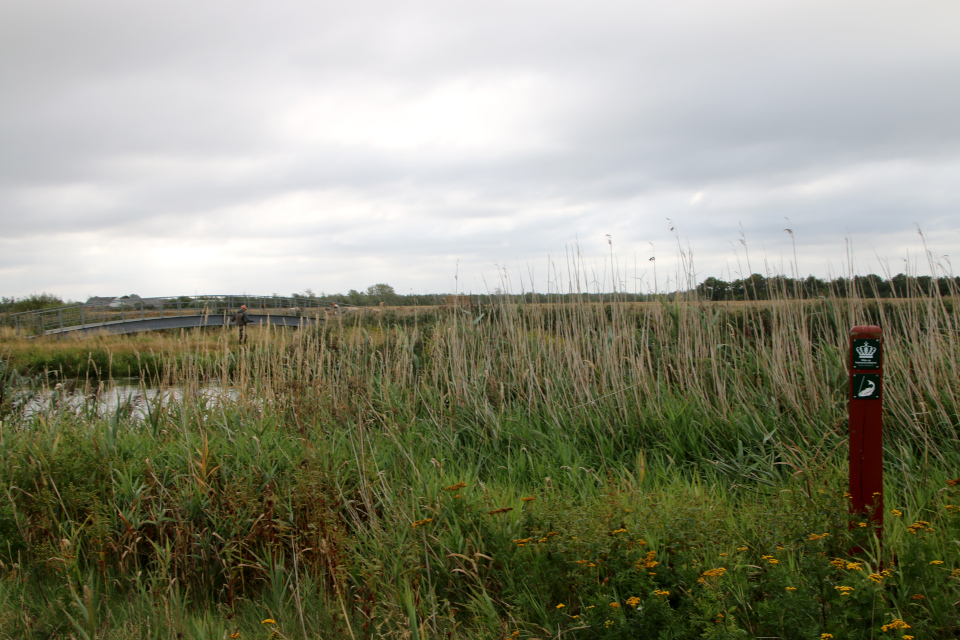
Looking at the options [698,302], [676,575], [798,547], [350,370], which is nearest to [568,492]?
[676,575]

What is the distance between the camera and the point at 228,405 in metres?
5.57

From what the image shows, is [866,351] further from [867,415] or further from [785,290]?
[785,290]

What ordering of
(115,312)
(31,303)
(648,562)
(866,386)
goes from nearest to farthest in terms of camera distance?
(648,562), (866,386), (115,312), (31,303)

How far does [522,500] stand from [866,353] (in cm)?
191

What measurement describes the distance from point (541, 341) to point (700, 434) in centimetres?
199

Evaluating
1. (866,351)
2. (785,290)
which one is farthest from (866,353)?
(785,290)

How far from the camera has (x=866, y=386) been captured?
238cm

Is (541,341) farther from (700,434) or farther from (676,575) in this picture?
(676,575)

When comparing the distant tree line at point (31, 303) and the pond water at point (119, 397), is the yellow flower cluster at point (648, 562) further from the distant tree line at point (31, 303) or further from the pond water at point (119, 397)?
the distant tree line at point (31, 303)

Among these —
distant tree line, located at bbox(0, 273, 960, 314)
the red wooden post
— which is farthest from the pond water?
the red wooden post

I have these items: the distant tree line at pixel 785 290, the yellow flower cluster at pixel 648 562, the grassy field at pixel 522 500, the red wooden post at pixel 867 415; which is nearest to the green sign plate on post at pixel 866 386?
the red wooden post at pixel 867 415

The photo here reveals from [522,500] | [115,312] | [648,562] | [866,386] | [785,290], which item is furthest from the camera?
[115,312]

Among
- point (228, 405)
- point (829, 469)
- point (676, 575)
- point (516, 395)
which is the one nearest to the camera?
point (676, 575)

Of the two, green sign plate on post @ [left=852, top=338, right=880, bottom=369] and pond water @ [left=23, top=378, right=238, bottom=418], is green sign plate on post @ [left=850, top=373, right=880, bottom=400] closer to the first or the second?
green sign plate on post @ [left=852, top=338, right=880, bottom=369]
